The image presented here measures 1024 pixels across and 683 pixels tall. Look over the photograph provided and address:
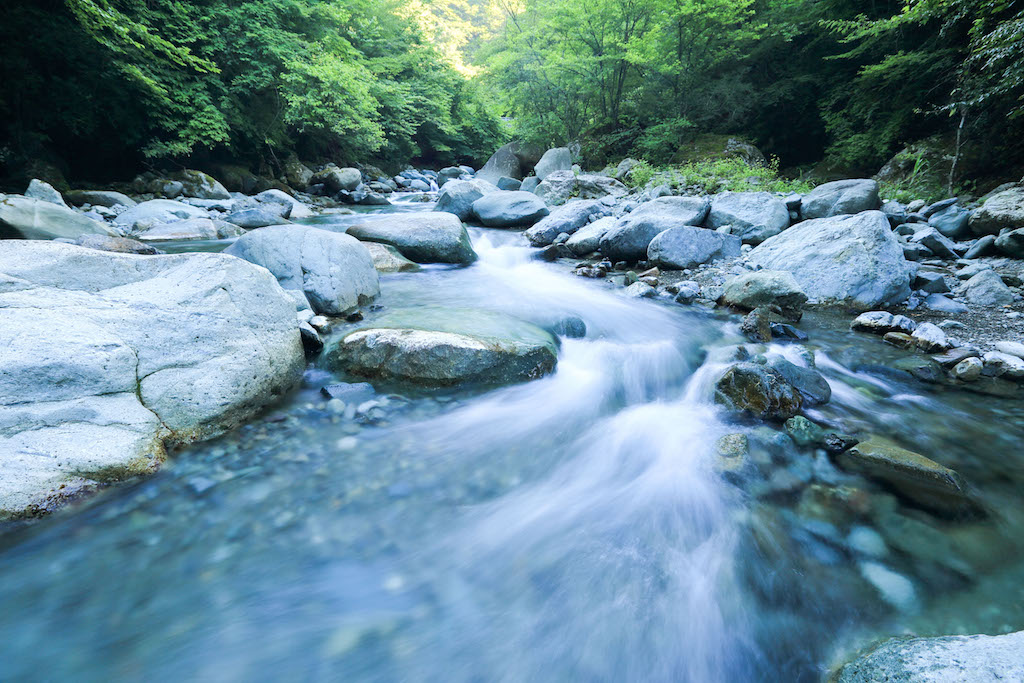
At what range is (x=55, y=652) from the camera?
1355 millimetres

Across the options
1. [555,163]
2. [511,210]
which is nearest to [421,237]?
[511,210]

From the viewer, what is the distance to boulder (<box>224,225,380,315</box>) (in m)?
3.98

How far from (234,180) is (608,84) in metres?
13.2

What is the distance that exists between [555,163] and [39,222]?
1318 centimetres

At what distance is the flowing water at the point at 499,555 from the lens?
143cm

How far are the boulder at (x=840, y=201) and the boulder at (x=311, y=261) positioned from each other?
7207 mm

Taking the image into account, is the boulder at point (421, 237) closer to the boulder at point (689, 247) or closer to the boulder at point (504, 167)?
the boulder at point (689, 247)

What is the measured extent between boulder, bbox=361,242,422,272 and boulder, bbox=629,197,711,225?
149 inches

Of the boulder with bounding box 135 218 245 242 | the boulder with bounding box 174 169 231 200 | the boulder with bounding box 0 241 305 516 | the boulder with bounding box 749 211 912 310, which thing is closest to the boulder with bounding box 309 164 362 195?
the boulder with bounding box 174 169 231 200

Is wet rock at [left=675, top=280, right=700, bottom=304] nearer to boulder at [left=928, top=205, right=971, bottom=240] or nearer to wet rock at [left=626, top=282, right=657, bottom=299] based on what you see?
wet rock at [left=626, top=282, right=657, bottom=299]

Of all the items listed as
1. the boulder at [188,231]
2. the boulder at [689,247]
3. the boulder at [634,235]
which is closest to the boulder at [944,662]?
the boulder at [689,247]

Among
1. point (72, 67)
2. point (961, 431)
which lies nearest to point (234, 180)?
point (72, 67)

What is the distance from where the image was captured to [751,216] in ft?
23.1

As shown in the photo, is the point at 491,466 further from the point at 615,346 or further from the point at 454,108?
the point at 454,108
